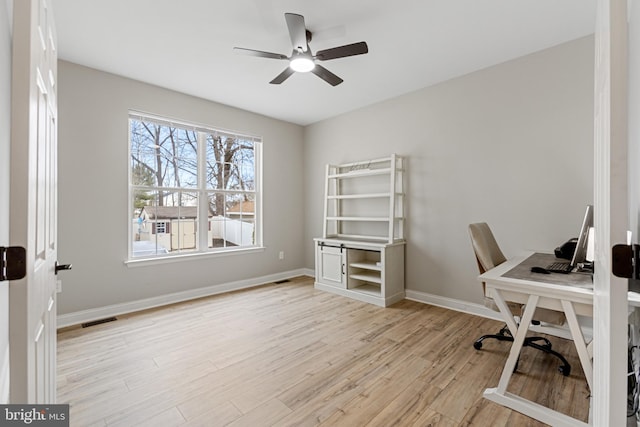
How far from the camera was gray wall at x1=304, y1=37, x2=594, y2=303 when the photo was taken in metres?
2.58

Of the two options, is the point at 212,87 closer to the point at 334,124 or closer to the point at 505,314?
the point at 334,124

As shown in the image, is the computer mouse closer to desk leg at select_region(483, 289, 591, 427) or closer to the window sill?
desk leg at select_region(483, 289, 591, 427)

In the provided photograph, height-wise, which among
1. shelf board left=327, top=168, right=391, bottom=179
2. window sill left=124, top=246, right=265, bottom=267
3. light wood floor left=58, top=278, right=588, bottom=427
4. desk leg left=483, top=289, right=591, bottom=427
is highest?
shelf board left=327, top=168, right=391, bottom=179

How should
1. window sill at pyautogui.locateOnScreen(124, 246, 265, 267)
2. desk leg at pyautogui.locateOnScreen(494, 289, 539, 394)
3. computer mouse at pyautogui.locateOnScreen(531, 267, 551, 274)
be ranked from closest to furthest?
1. desk leg at pyautogui.locateOnScreen(494, 289, 539, 394)
2. computer mouse at pyautogui.locateOnScreen(531, 267, 551, 274)
3. window sill at pyautogui.locateOnScreen(124, 246, 265, 267)

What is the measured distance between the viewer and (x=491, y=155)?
Answer: 9.98ft

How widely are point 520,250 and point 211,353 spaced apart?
Answer: 3092mm

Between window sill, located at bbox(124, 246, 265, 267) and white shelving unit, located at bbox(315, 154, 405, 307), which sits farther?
white shelving unit, located at bbox(315, 154, 405, 307)

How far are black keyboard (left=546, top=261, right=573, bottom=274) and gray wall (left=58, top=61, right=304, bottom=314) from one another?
3.73m

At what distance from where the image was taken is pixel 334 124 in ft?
15.3

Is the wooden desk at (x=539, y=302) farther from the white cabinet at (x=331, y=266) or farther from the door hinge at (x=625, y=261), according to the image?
the white cabinet at (x=331, y=266)

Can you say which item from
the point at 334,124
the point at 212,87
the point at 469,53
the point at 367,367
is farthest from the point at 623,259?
the point at 334,124

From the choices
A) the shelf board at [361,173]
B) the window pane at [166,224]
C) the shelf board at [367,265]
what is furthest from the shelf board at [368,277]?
the window pane at [166,224]

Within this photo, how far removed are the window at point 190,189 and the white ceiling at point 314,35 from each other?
0.71m

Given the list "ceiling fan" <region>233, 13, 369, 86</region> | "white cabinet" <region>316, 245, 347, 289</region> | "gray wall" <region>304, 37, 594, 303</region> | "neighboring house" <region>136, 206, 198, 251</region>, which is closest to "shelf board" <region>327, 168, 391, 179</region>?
"gray wall" <region>304, 37, 594, 303</region>
